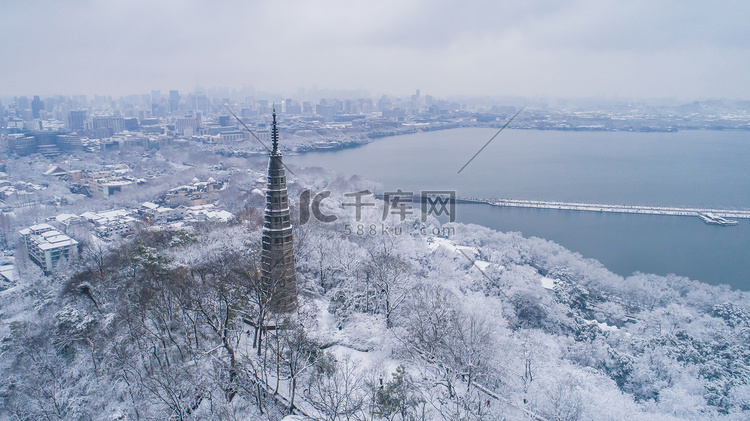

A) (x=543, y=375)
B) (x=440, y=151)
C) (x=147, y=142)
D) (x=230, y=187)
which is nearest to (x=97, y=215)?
(x=230, y=187)

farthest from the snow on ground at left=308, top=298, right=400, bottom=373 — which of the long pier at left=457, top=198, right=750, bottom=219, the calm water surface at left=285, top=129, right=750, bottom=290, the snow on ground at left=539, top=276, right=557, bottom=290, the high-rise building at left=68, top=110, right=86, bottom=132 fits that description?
the high-rise building at left=68, top=110, right=86, bottom=132

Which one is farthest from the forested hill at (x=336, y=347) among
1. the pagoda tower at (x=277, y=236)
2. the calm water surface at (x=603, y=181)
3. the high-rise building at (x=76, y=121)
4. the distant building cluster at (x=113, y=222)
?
the high-rise building at (x=76, y=121)

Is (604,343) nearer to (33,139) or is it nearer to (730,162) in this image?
(730,162)

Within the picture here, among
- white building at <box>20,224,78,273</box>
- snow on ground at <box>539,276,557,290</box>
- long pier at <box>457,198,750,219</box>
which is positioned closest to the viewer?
snow on ground at <box>539,276,557,290</box>

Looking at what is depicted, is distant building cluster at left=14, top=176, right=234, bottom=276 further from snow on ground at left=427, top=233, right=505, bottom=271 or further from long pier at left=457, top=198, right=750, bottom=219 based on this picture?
long pier at left=457, top=198, right=750, bottom=219

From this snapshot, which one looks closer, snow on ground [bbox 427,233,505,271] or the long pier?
snow on ground [bbox 427,233,505,271]

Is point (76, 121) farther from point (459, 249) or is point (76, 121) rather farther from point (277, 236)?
point (277, 236)

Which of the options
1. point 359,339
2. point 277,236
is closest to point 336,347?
point 359,339
